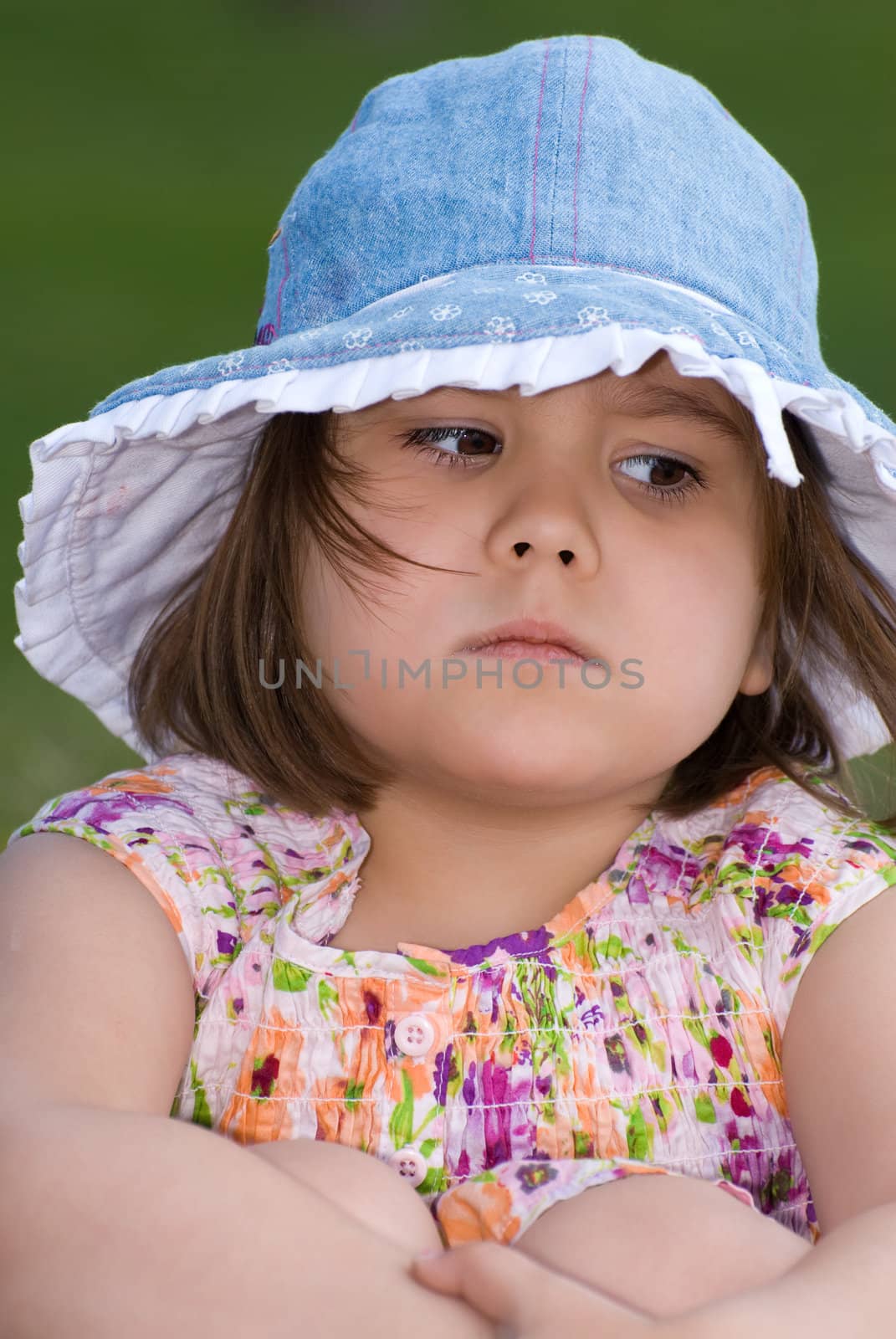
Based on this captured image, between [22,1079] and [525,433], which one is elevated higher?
[525,433]

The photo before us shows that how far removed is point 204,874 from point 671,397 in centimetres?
48

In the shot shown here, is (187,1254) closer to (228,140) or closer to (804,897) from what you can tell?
(804,897)

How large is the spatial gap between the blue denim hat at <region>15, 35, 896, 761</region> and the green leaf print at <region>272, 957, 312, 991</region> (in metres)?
0.37

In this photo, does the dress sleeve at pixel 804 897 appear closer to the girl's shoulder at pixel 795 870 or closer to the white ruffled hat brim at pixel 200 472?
the girl's shoulder at pixel 795 870

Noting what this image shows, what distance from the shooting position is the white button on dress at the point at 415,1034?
1.08m

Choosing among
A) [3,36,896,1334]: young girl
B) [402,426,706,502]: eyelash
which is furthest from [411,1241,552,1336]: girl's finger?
[402,426,706,502]: eyelash

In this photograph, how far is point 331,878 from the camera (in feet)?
3.98

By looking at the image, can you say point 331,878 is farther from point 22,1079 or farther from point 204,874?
point 22,1079

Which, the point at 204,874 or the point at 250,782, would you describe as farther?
the point at 250,782

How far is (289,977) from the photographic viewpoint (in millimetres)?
1134

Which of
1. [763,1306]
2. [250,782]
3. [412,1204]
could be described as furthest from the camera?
[250,782]

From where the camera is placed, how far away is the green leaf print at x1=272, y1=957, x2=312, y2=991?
44.4 inches

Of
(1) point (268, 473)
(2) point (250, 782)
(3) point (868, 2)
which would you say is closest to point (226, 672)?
(2) point (250, 782)

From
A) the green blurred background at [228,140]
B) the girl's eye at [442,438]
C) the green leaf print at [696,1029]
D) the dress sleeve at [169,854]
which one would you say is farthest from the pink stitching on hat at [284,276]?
the green blurred background at [228,140]
